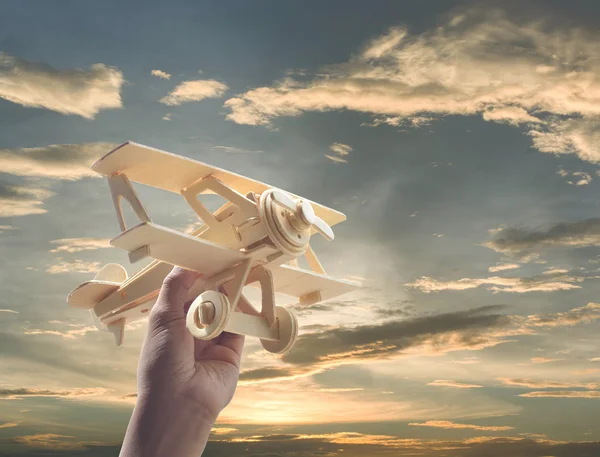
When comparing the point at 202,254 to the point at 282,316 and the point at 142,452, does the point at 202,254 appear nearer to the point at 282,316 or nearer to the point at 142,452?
the point at 282,316

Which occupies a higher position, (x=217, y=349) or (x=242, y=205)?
(x=242, y=205)

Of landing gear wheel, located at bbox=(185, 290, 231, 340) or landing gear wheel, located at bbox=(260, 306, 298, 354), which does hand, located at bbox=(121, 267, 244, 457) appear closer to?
landing gear wheel, located at bbox=(185, 290, 231, 340)

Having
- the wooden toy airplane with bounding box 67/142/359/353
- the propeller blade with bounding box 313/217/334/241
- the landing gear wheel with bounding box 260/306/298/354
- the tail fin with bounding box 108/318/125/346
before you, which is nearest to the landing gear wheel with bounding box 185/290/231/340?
the wooden toy airplane with bounding box 67/142/359/353

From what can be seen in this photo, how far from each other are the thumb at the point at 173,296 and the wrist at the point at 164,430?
22.1 inches

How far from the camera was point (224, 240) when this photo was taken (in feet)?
15.3

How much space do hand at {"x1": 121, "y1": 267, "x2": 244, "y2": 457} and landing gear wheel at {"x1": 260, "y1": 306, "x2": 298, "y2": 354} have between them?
1.81 ft

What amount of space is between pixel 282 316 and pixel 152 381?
125 cm

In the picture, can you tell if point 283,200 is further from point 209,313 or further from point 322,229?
point 209,313

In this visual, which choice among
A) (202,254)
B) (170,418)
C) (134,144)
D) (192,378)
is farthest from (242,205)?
(170,418)

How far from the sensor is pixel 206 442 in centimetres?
402

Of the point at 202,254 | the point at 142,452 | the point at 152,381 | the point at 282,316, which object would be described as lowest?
the point at 142,452

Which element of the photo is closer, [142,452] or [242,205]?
[142,452]

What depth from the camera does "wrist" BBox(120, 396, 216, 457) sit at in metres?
3.76

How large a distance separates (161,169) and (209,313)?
1.19m
